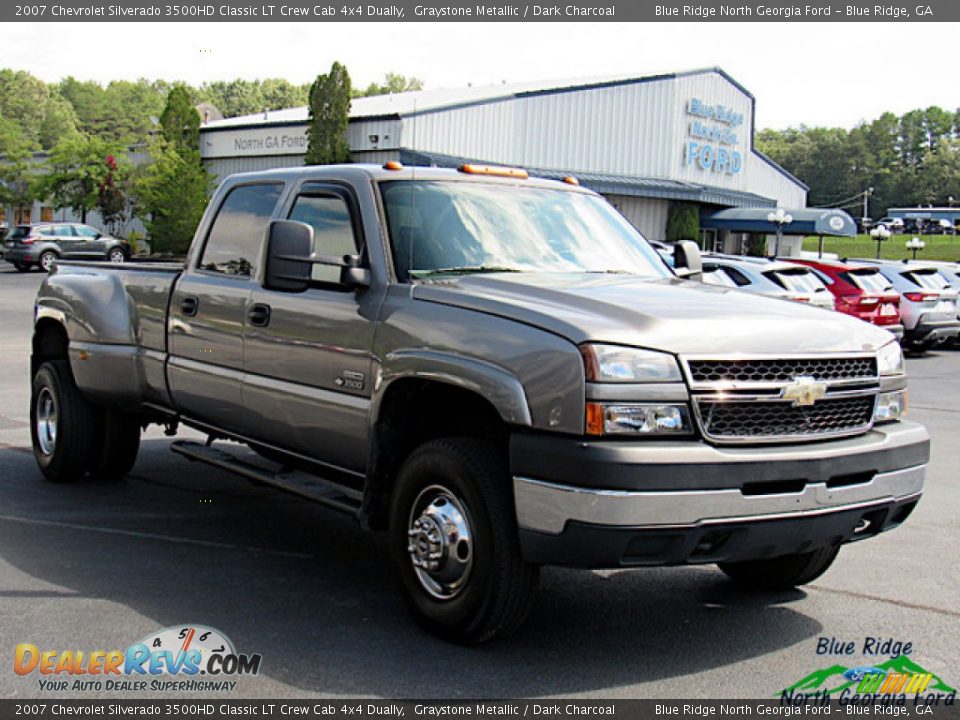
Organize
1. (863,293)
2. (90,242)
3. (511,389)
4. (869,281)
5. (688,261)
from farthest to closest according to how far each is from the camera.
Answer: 1. (90,242)
2. (869,281)
3. (863,293)
4. (688,261)
5. (511,389)

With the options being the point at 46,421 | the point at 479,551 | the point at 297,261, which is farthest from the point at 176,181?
→ the point at 479,551

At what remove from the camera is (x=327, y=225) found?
5977mm

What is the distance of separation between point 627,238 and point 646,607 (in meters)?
2.00

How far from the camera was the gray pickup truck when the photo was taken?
14.2ft

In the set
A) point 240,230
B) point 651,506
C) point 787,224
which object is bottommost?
point 651,506

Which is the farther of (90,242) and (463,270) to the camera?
(90,242)

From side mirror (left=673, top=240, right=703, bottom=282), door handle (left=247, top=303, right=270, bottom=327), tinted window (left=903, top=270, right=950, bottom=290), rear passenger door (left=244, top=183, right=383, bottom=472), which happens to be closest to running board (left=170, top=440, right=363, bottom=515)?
rear passenger door (left=244, top=183, right=383, bottom=472)

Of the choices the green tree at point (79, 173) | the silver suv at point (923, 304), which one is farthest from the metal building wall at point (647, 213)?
the silver suv at point (923, 304)

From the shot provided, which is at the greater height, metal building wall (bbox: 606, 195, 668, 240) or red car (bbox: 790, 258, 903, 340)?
metal building wall (bbox: 606, 195, 668, 240)

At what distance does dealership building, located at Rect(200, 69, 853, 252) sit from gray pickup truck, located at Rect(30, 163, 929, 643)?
3093 centimetres

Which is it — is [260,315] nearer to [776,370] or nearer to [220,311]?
[220,311]

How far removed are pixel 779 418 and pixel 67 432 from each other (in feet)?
16.3

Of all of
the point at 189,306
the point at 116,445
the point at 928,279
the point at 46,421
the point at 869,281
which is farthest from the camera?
the point at 928,279

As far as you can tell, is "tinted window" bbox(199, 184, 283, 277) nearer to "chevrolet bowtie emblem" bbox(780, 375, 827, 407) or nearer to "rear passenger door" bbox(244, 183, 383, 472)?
"rear passenger door" bbox(244, 183, 383, 472)
